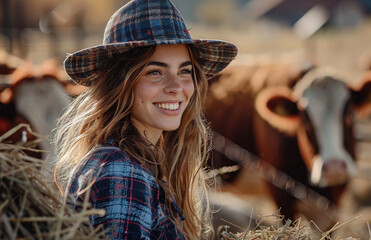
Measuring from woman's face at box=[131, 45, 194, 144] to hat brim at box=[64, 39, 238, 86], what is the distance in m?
0.11

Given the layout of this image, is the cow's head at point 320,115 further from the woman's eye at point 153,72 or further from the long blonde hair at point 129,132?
the woman's eye at point 153,72

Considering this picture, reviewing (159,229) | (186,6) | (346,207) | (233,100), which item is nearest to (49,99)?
(233,100)

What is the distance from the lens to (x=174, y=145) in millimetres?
2385

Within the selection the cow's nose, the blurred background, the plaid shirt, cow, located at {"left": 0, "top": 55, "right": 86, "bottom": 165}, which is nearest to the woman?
the plaid shirt

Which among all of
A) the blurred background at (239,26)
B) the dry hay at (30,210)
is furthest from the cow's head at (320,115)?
the blurred background at (239,26)

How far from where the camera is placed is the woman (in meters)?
1.76

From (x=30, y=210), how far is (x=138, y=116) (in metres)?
0.83

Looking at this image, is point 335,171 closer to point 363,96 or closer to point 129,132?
point 363,96

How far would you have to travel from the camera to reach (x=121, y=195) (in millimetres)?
1715

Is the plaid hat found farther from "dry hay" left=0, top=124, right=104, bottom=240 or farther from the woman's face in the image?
"dry hay" left=0, top=124, right=104, bottom=240

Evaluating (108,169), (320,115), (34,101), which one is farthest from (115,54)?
(320,115)

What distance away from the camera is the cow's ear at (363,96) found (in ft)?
16.1

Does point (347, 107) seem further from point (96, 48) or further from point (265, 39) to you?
point (265, 39)

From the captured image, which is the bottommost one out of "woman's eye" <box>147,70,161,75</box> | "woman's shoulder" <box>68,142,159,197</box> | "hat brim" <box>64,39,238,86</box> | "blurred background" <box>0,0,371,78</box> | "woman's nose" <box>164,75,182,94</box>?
"woman's shoulder" <box>68,142,159,197</box>
